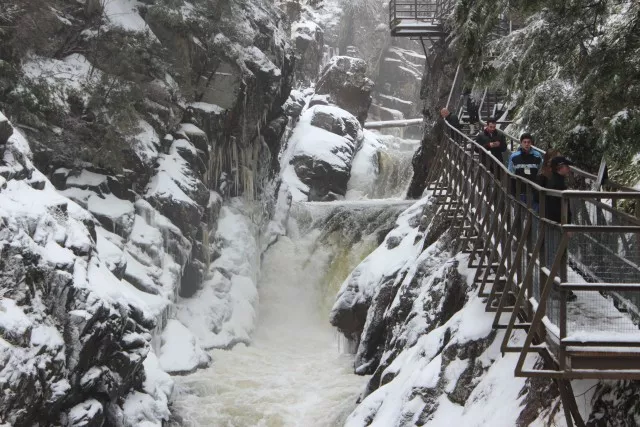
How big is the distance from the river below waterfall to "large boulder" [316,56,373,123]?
813 centimetres

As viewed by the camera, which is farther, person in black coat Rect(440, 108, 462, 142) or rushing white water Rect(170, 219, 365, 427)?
rushing white water Rect(170, 219, 365, 427)

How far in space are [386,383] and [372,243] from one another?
14.9 metres

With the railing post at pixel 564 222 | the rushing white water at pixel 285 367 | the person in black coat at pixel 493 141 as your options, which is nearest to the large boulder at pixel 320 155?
the rushing white water at pixel 285 367

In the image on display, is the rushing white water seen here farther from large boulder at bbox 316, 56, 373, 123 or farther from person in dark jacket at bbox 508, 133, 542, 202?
large boulder at bbox 316, 56, 373, 123

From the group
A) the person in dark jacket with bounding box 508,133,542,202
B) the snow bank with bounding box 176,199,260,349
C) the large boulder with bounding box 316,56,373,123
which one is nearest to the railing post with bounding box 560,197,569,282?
the person in dark jacket with bounding box 508,133,542,202

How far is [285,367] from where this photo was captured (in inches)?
821

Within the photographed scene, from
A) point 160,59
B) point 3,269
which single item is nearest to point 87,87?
point 160,59

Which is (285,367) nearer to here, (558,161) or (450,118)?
(450,118)

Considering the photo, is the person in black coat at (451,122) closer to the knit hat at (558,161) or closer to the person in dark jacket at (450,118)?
the person in dark jacket at (450,118)

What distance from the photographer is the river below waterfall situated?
1694 cm

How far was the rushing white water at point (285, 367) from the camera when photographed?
1678cm

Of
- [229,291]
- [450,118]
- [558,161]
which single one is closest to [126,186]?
[229,291]

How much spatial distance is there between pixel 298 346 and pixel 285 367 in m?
2.97

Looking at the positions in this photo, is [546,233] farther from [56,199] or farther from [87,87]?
[87,87]
